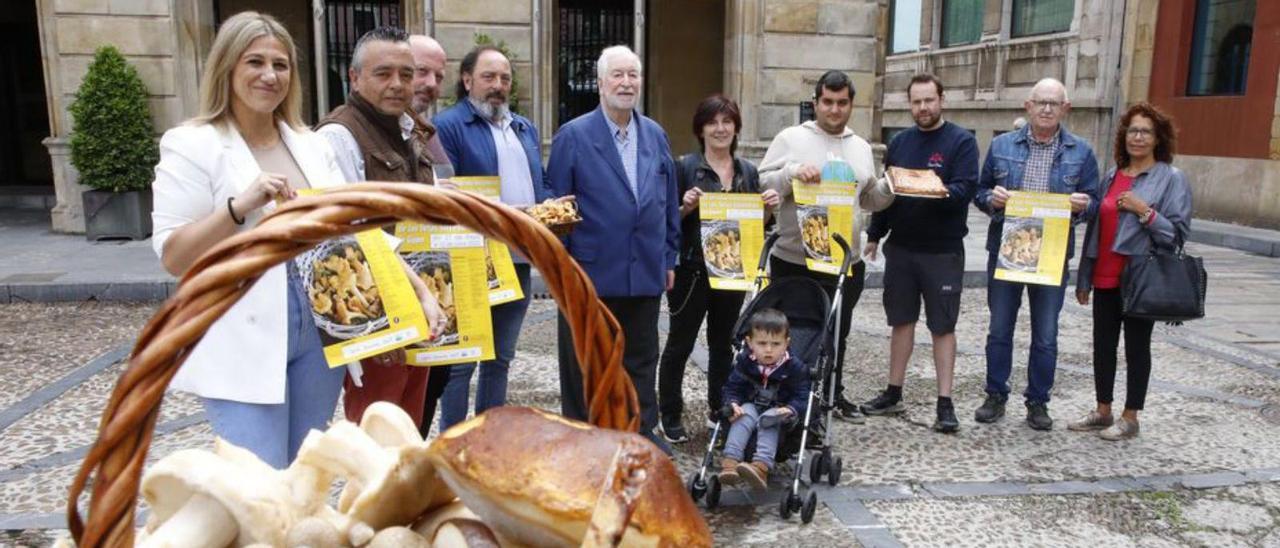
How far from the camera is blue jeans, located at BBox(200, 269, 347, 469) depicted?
7.36ft

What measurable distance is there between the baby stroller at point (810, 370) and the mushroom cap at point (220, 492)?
2.75 metres

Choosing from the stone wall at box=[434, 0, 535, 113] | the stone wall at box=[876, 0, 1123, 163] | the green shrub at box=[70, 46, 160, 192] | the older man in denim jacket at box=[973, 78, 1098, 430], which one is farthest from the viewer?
the stone wall at box=[876, 0, 1123, 163]

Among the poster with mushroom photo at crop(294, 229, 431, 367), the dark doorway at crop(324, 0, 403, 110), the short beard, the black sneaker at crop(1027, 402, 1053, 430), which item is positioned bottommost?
the black sneaker at crop(1027, 402, 1053, 430)

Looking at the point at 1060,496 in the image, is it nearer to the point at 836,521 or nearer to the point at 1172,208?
the point at 836,521

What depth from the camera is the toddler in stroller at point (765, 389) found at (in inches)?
159

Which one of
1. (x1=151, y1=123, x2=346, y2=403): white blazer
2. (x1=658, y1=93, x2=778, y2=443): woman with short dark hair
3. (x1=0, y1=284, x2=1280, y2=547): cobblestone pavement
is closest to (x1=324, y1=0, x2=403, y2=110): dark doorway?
(x1=0, y1=284, x2=1280, y2=547): cobblestone pavement

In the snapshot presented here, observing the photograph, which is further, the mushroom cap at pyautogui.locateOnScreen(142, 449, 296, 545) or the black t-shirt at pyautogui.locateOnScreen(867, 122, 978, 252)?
the black t-shirt at pyautogui.locateOnScreen(867, 122, 978, 252)

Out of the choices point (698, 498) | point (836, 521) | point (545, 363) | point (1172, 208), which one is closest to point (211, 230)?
point (698, 498)

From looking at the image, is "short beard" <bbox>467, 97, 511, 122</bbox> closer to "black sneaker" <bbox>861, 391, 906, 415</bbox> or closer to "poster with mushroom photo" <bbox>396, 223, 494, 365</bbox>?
"poster with mushroom photo" <bbox>396, 223, 494, 365</bbox>

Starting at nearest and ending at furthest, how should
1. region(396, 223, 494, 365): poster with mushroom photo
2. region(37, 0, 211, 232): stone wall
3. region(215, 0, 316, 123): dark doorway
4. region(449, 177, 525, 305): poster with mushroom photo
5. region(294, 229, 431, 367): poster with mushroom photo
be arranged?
region(294, 229, 431, 367): poster with mushroom photo, region(396, 223, 494, 365): poster with mushroom photo, region(449, 177, 525, 305): poster with mushroom photo, region(37, 0, 211, 232): stone wall, region(215, 0, 316, 123): dark doorway

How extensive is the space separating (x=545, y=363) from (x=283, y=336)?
418 cm

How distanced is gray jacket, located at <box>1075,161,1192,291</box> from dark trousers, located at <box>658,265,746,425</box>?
215 centimetres

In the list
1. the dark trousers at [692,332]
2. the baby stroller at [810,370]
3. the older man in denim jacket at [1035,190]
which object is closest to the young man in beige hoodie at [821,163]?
the baby stroller at [810,370]

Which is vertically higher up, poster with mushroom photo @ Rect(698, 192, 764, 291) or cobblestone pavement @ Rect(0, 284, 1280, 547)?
poster with mushroom photo @ Rect(698, 192, 764, 291)
